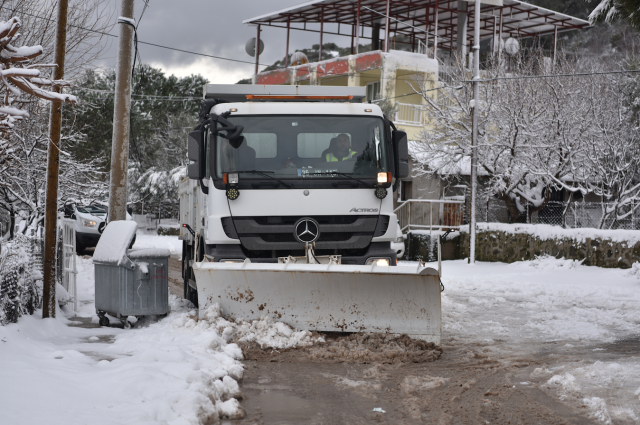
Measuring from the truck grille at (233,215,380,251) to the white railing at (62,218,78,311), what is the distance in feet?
10.4

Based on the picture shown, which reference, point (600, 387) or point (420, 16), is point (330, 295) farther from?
point (420, 16)

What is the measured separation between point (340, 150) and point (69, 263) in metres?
4.68

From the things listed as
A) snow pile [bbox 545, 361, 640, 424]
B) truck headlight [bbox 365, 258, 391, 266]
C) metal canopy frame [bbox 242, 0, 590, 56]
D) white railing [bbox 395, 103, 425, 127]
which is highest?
metal canopy frame [bbox 242, 0, 590, 56]

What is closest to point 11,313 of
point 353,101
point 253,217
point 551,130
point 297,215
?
point 253,217

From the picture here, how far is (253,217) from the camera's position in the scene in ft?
25.6

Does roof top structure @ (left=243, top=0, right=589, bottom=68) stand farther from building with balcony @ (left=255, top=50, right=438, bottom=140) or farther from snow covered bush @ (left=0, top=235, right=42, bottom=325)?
snow covered bush @ (left=0, top=235, right=42, bottom=325)

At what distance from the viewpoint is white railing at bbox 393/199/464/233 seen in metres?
23.2

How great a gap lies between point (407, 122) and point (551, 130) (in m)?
10.2

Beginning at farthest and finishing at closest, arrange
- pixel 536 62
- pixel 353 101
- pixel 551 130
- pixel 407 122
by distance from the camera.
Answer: pixel 407 122, pixel 536 62, pixel 551 130, pixel 353 101

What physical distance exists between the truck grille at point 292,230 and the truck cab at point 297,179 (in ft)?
0.04

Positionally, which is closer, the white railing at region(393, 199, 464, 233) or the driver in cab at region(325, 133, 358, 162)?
the driver in cab at region(325, 133, 358, 162)

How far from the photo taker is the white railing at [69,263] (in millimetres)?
9656

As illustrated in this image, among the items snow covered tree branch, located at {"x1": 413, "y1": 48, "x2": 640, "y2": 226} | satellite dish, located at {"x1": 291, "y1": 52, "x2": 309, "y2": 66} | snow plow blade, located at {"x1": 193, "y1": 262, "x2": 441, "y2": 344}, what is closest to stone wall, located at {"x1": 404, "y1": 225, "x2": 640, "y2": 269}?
snow covered tree branch, located at {"x1": 413, "y1": 48, "x2": 640, "y2": 226}

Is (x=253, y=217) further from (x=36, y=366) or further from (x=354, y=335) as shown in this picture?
(x=36, y=366)
